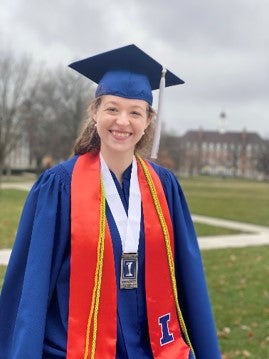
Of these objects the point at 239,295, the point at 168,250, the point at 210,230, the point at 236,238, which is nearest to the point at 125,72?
the point at 168,250

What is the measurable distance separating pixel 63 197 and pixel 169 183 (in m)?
0.51

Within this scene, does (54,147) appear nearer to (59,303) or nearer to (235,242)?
(235,242)

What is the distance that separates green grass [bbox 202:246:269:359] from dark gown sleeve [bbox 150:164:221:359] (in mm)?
2783

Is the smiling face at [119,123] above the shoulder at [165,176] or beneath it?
above

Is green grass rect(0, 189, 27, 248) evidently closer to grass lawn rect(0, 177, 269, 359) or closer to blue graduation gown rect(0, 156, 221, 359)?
grass lawn rect(0, 177, 269, 359)

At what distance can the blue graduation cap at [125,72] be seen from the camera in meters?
2.21

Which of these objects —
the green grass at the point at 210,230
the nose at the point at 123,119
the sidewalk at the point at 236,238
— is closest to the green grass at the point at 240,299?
the sidewalk at the point at 236,238

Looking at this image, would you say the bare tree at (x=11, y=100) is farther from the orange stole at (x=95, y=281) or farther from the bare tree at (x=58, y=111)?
the orange stole at (x=95, y=281)

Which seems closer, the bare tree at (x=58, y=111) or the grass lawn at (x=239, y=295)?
the grass lawn at (x=239, y=295)

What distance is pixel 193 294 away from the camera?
7.29 ft

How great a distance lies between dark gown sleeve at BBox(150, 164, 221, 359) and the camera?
2.22m

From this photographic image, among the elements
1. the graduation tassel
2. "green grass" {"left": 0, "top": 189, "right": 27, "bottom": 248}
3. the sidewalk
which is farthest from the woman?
"green grass" {"left": 0, "top": 189, "right": 27, "bottom": 248}

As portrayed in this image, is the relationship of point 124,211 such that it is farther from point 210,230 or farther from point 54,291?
point 210,230

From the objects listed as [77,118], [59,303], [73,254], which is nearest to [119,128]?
[73,254]
